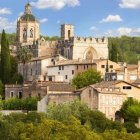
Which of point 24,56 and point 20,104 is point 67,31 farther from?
point 20,104

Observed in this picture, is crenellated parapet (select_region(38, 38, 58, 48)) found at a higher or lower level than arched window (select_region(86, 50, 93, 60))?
higher

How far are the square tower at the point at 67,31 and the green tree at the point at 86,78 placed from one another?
1598 cm

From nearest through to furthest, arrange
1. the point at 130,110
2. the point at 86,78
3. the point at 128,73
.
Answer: the point at 130,110, the point at 86,78, the point at 128,73

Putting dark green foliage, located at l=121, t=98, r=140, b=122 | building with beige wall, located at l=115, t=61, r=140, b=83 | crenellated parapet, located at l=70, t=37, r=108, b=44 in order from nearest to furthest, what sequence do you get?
A: dark green foliage, located at l=121, t=98, r=140, b=122
building with beige wall, located at l=115, t=61, r=140, b=83
crenellated parapet, located at l=70, t=37, r=108, b=44

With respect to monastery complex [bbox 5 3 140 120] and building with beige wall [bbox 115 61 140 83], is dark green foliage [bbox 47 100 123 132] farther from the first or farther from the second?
building with beige wall [bbox 115 61 140 83]

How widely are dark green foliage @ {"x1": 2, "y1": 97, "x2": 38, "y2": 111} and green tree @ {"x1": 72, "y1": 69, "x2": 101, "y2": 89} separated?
6787 mm

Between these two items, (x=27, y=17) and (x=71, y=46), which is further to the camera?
(x=27, y=17)

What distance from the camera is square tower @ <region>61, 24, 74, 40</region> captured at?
98.0m

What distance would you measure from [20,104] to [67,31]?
23852 mm

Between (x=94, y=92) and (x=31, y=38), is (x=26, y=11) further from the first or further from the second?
(x=94, y=92)

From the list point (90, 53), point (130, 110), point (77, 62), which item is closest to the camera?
point (130, 110)

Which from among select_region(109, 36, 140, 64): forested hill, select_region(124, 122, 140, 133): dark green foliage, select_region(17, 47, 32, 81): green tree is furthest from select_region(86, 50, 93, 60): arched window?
select_region(109, 36, 140, 64): forested hill

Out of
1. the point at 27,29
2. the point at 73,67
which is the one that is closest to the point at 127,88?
the point at 73,67

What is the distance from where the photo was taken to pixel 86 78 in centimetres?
8119
